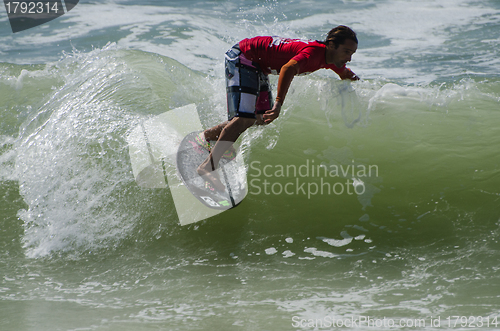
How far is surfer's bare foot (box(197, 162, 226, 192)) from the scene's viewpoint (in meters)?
3.48

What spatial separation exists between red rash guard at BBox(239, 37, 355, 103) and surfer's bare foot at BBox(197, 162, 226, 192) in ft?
3.12

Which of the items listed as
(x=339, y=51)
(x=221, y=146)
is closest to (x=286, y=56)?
(x=339, y=51)

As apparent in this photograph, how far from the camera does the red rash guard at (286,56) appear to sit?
286 centimetres

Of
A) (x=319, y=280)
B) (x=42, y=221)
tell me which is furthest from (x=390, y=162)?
(x=42, y=221)

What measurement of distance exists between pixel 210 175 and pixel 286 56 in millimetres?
1194

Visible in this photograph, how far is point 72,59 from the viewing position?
20.2ft

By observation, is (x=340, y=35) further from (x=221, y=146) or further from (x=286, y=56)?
(x=221, y=146)

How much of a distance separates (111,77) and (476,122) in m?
4.32

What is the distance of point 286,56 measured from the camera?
121 inches

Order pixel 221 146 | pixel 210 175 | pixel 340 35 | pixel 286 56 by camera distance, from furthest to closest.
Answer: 1. pixel 210 175
2. pixel 221 146
3. pixel 286 56
4. pixel 340 35

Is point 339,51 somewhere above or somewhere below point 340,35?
below

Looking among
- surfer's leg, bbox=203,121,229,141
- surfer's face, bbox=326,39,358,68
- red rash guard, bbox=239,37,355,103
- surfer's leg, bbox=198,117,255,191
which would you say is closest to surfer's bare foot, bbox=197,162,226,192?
surfer's leg, bbox=198,117,255,191

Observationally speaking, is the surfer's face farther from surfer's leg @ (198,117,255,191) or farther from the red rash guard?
surfer's leg @ (198,117,255,191)

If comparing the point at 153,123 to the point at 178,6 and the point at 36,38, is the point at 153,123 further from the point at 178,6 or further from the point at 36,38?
the point at 178,6
